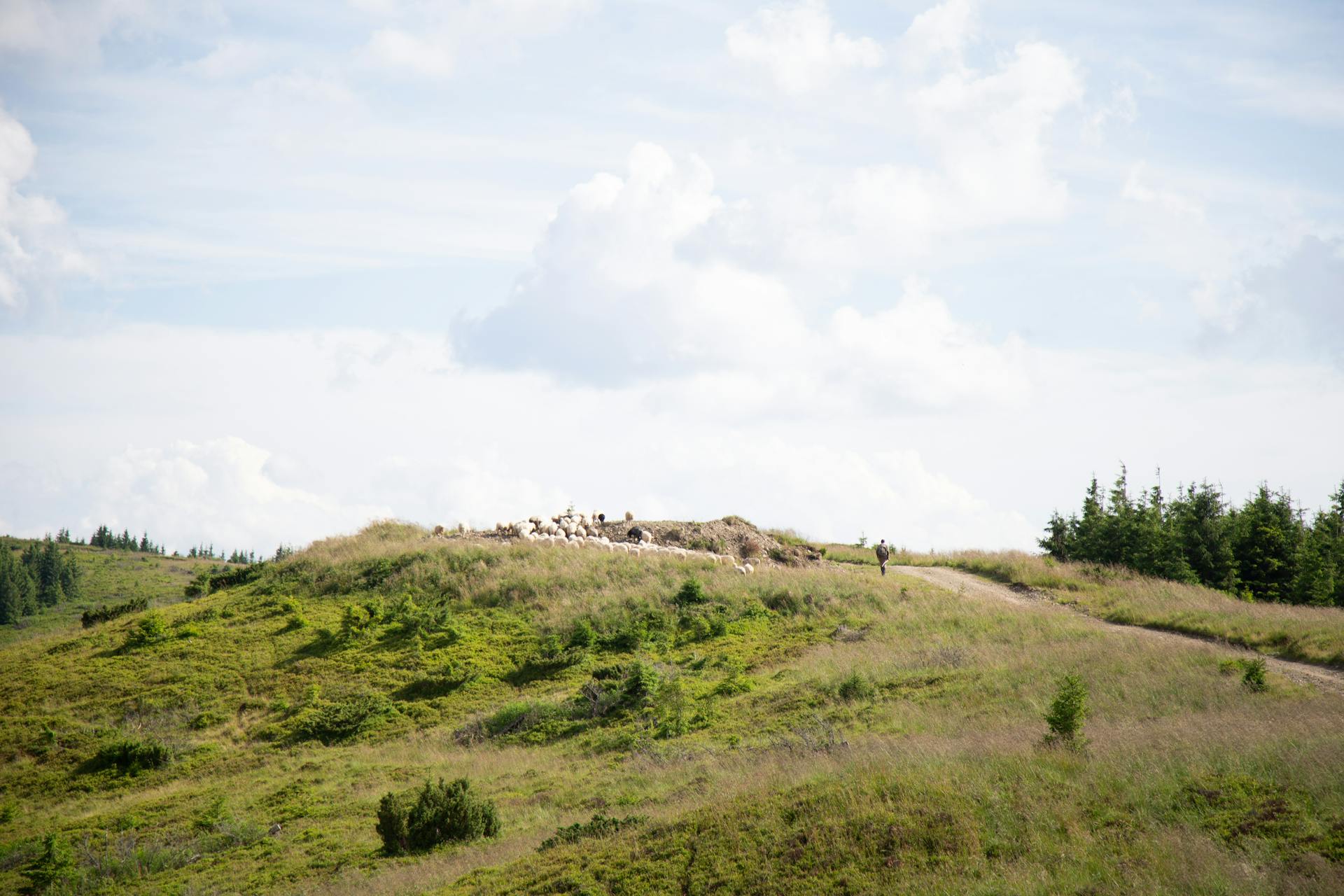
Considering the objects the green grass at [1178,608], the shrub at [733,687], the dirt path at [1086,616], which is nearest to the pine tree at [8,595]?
the dirt path at [1086,616]

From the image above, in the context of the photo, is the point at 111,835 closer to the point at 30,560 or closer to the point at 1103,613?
the point at 1103,613

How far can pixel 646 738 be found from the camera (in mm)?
21797

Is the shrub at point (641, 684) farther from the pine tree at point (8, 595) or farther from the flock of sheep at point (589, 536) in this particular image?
the pine tree at point (8, 595)

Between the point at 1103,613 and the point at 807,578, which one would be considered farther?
the point at 807,578

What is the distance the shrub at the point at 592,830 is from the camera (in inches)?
594

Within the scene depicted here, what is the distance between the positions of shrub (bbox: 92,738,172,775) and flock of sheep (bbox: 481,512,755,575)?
17.6 metres

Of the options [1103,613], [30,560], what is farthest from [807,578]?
[30,560]

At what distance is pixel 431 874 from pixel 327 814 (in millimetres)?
5916

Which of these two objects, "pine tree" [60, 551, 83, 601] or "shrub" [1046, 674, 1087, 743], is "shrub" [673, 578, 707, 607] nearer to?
"shrub" [1046, 674, 1087, 743]

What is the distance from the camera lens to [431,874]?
49.1 feet

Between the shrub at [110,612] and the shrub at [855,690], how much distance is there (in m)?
30.4

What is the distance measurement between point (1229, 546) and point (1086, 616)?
18.1 meters

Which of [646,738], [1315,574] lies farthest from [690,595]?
[1315,574]

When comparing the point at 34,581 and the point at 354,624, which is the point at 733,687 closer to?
the point at 354,624
